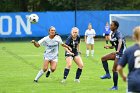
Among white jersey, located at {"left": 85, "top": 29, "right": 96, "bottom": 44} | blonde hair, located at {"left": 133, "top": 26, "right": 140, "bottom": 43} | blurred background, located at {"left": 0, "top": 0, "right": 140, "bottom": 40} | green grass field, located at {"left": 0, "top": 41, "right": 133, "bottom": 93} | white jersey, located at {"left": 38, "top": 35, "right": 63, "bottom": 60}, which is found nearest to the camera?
blonde hair, located at {"left": 133, "top": 26, "right": 140, "bottom": 43}

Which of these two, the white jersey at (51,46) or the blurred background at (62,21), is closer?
the white jersey at (51,46)

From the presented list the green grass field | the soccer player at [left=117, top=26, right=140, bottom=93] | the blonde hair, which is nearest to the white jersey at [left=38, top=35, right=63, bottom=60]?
the green grass field

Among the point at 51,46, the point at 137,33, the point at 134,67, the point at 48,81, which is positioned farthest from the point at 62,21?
the point at 137,33

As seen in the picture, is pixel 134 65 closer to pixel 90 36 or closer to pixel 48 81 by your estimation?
pixel 48 81

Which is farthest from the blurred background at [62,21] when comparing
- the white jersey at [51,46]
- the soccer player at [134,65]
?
the soccer player at [134,65]

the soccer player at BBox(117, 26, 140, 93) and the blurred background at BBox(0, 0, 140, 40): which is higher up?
the soccer player at BBox(117, 26, 140, 93)

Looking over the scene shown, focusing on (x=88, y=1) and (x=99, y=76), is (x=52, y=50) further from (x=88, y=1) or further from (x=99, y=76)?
(x=88, y=1)

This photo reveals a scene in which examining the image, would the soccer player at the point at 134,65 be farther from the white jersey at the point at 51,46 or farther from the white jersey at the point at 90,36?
the white jersey at the point at 90,36

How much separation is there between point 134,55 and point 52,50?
913 centimetres

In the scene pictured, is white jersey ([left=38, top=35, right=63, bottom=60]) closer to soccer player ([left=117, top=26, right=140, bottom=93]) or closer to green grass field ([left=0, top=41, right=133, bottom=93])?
green grass field ([left=0, top=41, right=133, bottom=93])

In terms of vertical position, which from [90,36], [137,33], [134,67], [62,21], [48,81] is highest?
[137,33]

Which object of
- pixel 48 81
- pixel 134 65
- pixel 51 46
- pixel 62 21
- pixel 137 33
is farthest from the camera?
pixel 62 21

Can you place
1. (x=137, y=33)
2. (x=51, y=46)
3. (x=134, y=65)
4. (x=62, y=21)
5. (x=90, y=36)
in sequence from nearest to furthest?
(x=137, y=33) < (x=134, y=65) < (x=51, y=46) < (x=90, y=36) < (x=62, y=21)

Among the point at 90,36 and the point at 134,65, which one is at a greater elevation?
the point at 134,65
